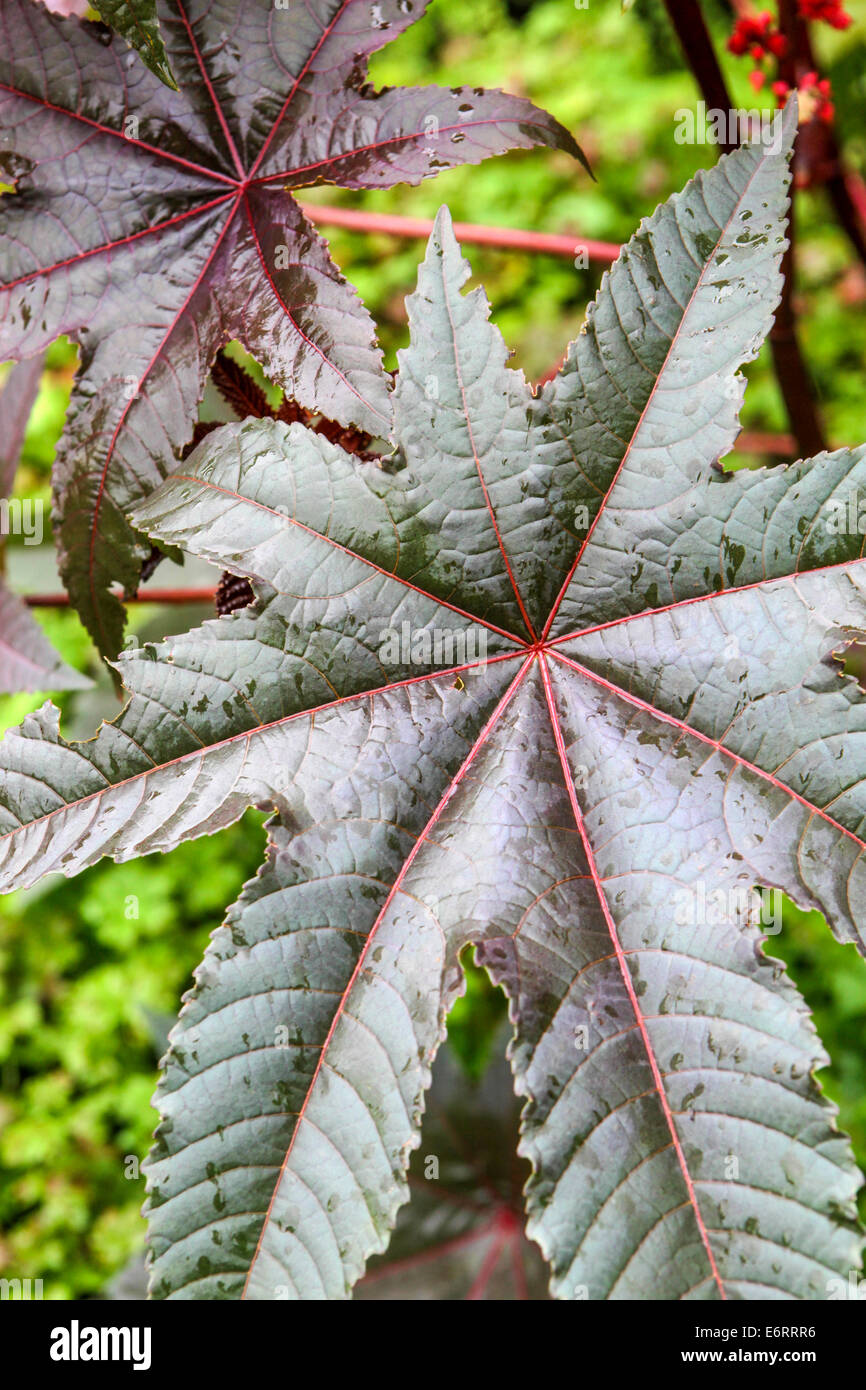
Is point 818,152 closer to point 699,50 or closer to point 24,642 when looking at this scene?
point 699,50

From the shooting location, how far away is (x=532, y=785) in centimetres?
94

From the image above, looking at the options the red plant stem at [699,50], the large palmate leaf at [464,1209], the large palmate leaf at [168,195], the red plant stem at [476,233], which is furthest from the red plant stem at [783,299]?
the large palmate leaf at [464,1209]

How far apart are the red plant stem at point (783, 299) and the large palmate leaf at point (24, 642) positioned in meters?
0.91

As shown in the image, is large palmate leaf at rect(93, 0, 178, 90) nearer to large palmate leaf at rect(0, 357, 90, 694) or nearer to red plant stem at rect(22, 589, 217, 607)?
large palmate leaf at rect(0, 357, 90, 694)

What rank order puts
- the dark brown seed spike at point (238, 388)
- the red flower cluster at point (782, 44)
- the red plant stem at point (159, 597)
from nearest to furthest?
the dark brown seed spike at point (238, 388), the red flower cluster at point (782, 44), the red plant stem at point (159, 597)

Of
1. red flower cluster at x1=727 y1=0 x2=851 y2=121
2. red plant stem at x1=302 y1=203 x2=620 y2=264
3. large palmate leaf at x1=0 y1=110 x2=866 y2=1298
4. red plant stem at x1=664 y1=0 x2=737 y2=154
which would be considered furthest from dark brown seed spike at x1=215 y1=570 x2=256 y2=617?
red flower cluster at x1=727 y1=0 x2=851 y2=121

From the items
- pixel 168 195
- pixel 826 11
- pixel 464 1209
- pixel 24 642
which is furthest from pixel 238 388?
pixel 464 1209

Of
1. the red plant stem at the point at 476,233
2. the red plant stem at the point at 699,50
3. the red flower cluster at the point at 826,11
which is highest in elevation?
the red flower cluster at the point at 826,11

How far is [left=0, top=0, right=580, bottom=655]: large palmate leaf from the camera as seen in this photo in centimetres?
97

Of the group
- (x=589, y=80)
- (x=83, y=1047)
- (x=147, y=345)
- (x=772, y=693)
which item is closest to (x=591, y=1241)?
(x=772, y=693)

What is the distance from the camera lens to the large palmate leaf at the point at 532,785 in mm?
787

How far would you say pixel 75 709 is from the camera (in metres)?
2.41

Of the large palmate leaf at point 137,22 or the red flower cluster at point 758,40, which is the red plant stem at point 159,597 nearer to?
the large palmate leaf at point 137,22

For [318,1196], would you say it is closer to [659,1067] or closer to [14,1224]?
[659,1067]
